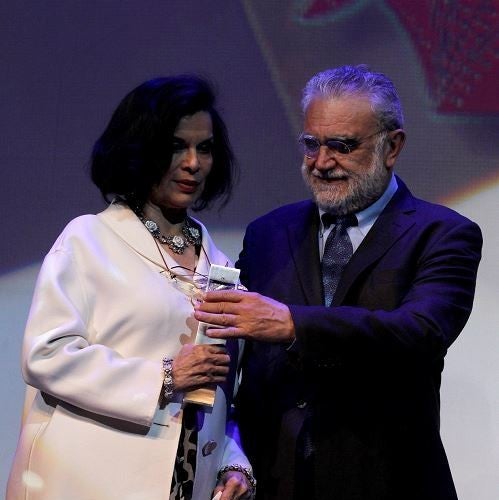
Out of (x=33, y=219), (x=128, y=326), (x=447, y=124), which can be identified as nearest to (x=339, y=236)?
(x=128, y=326)

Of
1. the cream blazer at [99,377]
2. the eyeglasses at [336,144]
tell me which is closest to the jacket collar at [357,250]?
the eyeglasses at [336,144]

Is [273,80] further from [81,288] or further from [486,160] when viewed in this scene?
[81,288]

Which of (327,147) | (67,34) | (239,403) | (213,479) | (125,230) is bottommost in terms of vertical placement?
(213,479)

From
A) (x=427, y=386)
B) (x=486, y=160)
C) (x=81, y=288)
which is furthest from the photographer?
(x=486, y=160)

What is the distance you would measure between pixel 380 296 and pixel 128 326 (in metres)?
0.59

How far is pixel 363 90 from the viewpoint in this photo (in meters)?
2.44

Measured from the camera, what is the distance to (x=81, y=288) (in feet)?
7.13

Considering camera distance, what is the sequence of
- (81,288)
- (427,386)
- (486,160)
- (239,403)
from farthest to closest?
(486,160) → (239,403) → (427,386) → (81,288)

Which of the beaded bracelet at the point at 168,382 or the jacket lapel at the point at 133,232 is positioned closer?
the beaded bracelet at the point at 168,382

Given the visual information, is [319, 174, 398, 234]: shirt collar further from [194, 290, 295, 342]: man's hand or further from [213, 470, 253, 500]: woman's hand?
[213, 470, 253, 500]: woman's hand

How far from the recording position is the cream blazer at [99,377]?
2.10 metres

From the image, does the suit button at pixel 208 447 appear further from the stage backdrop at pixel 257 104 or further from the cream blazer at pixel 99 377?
the stage backdrop at pixel 257 104

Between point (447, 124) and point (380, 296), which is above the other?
point (447, 124)

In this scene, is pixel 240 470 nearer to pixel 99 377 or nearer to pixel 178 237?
pixel 99 377
